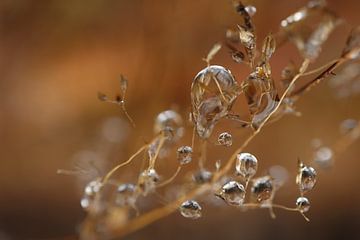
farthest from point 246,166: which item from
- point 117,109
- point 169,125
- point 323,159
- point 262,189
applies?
point 117,109

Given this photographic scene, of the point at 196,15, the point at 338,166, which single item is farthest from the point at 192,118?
the point at 338,166

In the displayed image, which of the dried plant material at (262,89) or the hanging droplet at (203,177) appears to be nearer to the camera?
the dried plant material at (262,89)

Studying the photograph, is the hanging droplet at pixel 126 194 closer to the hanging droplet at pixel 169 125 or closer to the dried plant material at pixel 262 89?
the hanging droplet at pixel 169 125

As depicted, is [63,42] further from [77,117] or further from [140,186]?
[140,186]

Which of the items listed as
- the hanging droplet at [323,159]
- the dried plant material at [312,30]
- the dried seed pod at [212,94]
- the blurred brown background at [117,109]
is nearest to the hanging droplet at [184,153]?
the dried seed pod at [212,94]

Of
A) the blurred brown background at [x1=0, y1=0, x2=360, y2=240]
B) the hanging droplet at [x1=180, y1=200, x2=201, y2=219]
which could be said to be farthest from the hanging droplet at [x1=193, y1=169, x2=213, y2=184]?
the blurred brown background at [x1=0, y1=0, x2=360, y2=240]
